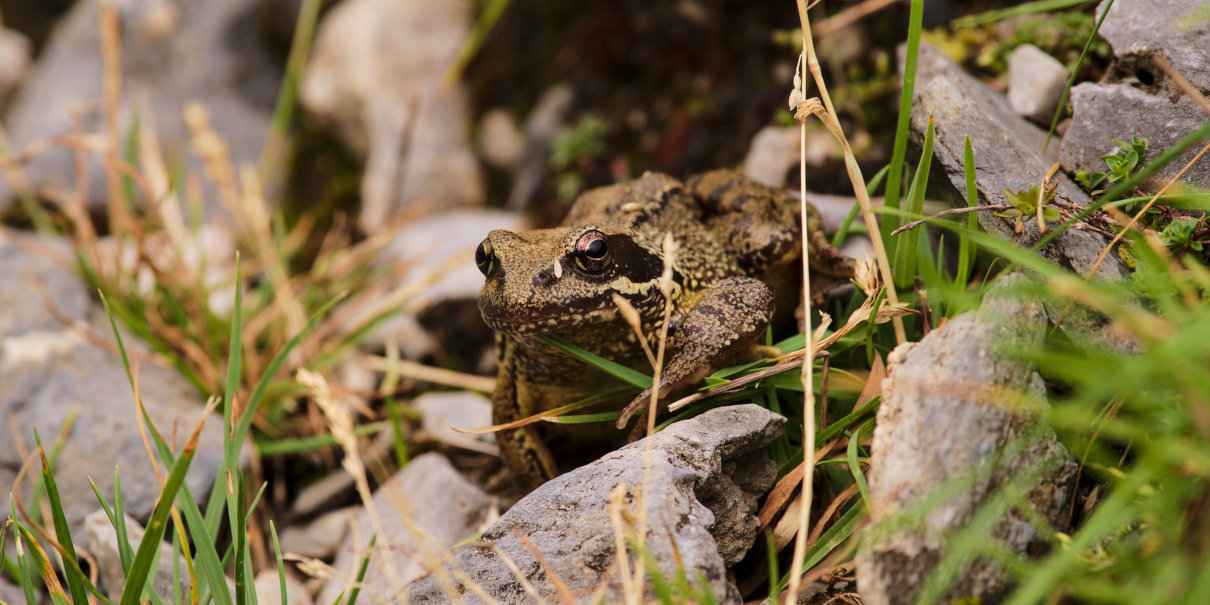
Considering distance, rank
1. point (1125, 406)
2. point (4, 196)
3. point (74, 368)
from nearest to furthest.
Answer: point (1125, 406) → point (74, 368) → point (4, 196)

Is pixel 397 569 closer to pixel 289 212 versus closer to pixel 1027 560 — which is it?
pixel 1027 560

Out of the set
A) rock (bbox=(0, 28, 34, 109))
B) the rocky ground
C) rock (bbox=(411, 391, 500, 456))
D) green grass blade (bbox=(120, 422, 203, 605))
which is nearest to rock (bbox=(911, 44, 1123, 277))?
the rocky ground

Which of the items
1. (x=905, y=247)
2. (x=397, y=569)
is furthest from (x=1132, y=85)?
(x=397, y=569)

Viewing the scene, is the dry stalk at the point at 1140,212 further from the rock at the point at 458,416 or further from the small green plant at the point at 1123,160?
the rock at the point at 458,416

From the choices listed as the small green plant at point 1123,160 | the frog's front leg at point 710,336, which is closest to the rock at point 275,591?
the frog's front leg at point 710,336

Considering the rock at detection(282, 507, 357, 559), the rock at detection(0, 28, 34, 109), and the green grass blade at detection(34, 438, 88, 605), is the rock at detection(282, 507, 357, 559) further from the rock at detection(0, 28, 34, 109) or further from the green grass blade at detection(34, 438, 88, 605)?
the rock at detection(0, 28, 34, 109)

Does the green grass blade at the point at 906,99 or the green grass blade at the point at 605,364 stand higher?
the green grass blade at the point at 906,99
